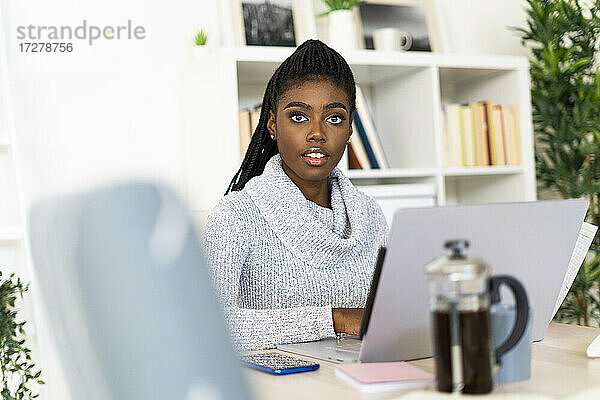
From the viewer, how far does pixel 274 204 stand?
5.02 ft

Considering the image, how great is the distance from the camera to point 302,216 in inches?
60.0

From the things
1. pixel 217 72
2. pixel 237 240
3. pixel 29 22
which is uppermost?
pixel 217 72

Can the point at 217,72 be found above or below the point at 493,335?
above

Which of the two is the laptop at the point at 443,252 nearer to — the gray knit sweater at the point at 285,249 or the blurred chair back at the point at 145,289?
the gray knit sweater at the point at 285,249

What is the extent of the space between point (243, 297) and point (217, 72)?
1071 millimetres

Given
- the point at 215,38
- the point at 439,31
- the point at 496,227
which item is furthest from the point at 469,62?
the point at 496,227

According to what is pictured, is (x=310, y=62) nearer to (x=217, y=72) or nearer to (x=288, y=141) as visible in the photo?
(x=288, y=141)

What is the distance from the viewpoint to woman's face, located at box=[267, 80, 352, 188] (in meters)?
1.57

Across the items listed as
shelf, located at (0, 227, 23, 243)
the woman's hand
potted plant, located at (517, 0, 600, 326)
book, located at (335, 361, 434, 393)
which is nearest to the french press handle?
book, located at (335, 361, 434, 393)

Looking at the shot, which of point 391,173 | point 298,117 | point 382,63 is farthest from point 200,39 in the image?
point 298,117

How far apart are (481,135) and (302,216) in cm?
151

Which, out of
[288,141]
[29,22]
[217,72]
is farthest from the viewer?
[217,72]

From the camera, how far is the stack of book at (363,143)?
2652mm

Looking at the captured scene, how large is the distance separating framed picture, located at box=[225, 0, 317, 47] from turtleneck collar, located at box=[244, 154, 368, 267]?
3.70 ft
